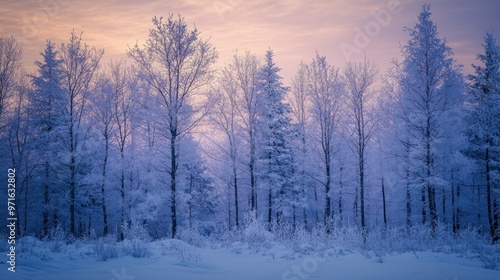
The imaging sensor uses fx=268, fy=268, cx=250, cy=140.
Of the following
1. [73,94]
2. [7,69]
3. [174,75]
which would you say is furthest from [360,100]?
[7,69]

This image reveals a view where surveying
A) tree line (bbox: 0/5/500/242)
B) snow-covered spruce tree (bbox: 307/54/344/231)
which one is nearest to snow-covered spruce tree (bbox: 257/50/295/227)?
tree line (bbox: 0/5/500/242)

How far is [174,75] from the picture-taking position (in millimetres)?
12281

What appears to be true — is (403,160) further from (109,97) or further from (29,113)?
(29,113)

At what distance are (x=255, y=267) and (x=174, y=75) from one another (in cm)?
932

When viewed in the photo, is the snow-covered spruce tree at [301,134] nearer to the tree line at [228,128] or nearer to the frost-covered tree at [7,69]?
the tree line at [228,128]

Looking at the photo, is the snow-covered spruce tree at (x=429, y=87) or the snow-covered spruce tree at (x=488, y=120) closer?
the snow-covered spruce tree at (x=429, y=87)

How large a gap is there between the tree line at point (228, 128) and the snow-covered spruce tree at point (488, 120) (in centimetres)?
8

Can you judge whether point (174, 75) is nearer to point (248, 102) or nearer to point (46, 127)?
point (248, 102)

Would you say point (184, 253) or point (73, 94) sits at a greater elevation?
point (73, 94)

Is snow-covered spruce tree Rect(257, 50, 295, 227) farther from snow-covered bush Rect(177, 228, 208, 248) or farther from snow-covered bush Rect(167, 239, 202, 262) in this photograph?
snow-covered bush Rect(167, 239, 202, 262)

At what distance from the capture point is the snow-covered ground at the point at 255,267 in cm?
458

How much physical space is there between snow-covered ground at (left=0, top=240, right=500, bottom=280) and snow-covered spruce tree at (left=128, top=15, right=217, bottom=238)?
20.4ft

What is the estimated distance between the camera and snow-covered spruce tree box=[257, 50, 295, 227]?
1925cm

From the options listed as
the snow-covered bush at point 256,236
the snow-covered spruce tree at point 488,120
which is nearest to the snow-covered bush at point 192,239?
the snow-covered bush at point 256,236
